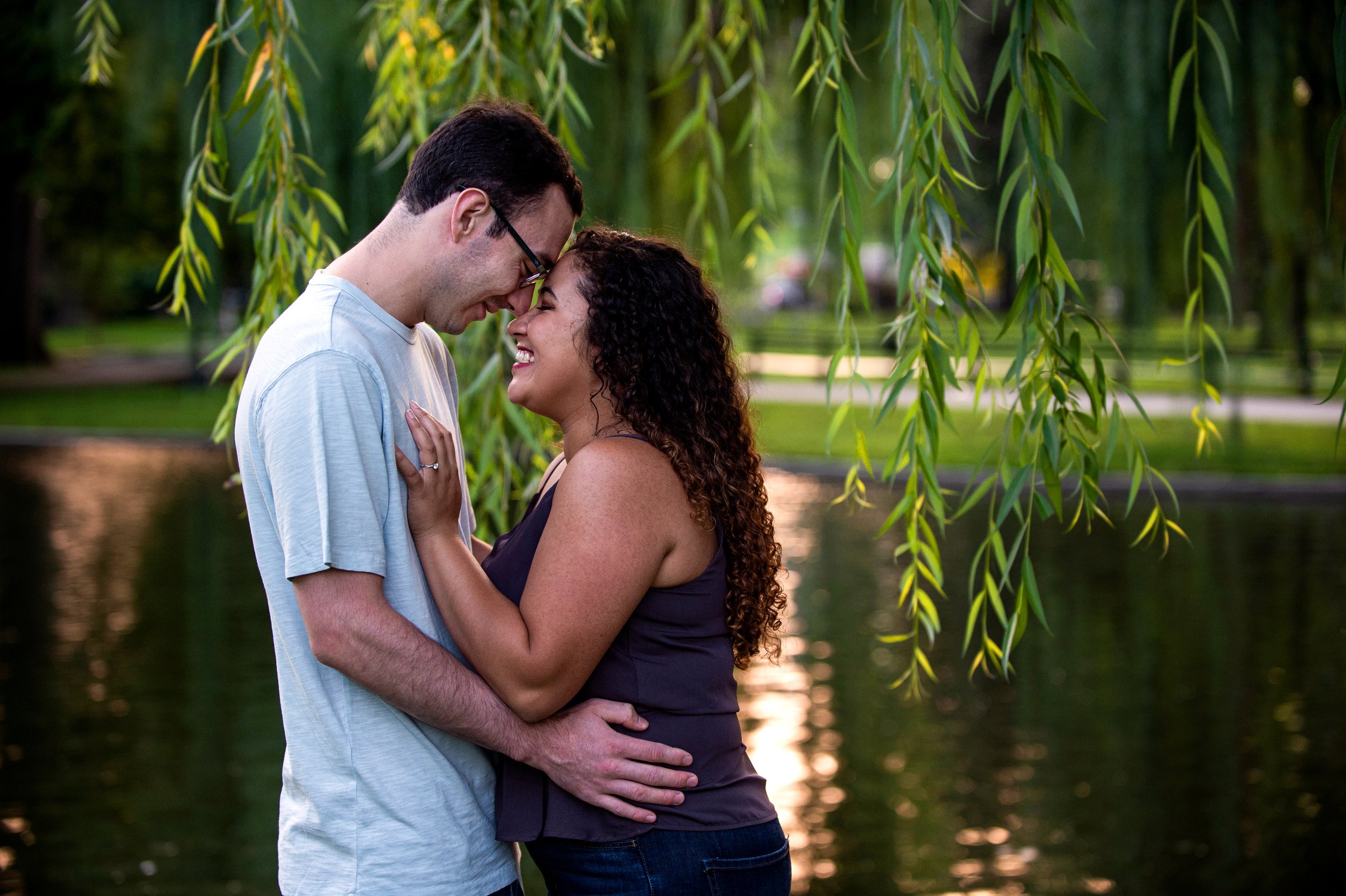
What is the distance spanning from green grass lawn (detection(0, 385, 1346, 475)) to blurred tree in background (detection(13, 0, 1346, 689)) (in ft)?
4.36

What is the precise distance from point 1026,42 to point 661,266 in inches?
32.1

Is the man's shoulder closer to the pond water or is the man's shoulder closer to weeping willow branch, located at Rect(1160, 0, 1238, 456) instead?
weeping willow branch, located at Rect(1160, 0, 1238, 456)

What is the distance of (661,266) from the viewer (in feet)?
7.22

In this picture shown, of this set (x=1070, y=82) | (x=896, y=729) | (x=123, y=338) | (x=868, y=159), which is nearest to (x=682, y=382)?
(x=1070, y=82)

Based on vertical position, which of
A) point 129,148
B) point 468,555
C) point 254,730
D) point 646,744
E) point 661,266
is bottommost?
point 254,730

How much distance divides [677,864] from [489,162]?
116 cm

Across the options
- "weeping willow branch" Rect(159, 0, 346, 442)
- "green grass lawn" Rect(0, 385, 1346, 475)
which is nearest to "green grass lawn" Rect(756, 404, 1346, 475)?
"green grass lawn" Rect(0, 385, 1346, 475)

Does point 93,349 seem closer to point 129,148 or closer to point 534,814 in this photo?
point 129,148

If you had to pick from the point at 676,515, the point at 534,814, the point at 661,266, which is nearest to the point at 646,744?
the point at 534,814

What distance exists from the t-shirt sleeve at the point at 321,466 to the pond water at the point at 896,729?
11.2 feet

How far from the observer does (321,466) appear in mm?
1919

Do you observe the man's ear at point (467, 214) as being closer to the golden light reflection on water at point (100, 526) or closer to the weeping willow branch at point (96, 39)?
the weeping willow branch at point (96, 39)

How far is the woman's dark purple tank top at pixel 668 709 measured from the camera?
2080 millimetres

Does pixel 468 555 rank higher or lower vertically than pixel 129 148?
lower
